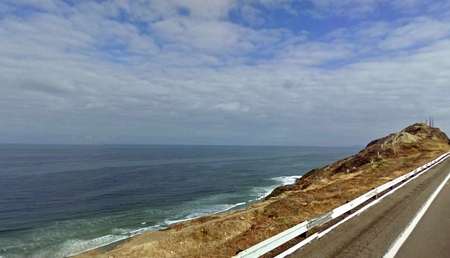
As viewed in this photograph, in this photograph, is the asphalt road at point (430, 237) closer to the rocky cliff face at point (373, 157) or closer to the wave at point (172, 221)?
the wave at point (172, 221)

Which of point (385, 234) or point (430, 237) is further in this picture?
point (385, 234)

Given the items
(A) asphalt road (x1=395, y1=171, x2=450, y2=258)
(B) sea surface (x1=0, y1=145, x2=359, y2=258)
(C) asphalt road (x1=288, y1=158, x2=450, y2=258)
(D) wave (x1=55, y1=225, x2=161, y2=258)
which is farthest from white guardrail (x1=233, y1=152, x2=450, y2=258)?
(B) sea surface (x1=0, y1=145, x2=359, y2=258)

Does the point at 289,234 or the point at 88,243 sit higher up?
the point at 289,234

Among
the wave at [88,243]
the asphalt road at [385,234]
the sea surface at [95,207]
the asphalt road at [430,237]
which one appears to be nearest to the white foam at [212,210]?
the sea surface at [95,207]

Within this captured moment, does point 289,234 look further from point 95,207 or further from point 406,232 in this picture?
point 95,207

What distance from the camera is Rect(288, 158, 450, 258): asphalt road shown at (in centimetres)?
667

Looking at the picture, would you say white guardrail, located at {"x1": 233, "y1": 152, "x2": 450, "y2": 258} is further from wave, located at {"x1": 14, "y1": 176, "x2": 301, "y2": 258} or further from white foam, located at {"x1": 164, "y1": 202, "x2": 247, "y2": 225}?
white foam, located at {"x1": 164, "y1": 202, "x2": 247, "y2": 225}

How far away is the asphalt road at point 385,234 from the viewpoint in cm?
667

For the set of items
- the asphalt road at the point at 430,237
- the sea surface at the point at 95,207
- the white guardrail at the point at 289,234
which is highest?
the white guardrail at the point at 289,234

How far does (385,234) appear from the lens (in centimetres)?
789

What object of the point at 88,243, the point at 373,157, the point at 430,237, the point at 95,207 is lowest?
the point at 95,207

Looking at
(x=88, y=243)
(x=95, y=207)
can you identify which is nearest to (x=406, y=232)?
(x=88, y=243)

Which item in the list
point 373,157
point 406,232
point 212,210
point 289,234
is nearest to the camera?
point 289,234

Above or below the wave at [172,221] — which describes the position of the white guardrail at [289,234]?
above
